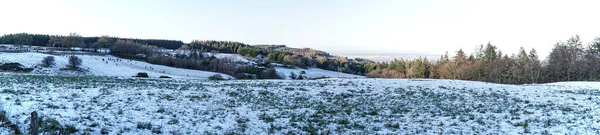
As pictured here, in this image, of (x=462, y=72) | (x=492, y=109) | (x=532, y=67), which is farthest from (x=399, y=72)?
(x=492, y=109)

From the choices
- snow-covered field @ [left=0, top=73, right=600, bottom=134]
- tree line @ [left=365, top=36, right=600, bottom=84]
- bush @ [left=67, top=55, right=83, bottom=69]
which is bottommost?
bush @ [left=67, top=55, right=83, bottom=69]

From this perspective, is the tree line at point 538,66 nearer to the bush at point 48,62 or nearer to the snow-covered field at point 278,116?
the snow-covered field at point 278,116

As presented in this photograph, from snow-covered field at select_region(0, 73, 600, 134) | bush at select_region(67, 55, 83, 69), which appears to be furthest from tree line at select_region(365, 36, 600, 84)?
bush at select_region(67, 55, 83, 69)

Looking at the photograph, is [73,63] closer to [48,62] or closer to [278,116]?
[48,62]

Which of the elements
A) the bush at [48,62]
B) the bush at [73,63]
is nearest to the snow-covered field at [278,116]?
the bush at [73,63]

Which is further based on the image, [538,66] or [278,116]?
[538,66]

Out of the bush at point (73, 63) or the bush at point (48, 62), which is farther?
the bush at point (73, 63)

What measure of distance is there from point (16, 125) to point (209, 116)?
582 cm

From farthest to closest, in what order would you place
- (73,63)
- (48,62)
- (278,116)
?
1. (73,63)
2. (48,62)
3. (278,116)

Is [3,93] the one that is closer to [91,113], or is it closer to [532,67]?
[91,113]

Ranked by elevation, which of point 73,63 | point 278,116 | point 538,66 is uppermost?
point 538,66

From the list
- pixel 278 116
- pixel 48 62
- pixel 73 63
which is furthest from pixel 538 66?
pixel 48 62

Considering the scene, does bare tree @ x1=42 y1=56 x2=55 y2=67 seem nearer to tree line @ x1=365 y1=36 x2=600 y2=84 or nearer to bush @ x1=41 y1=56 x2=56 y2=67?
bush @ x1=41 y1=56 x2=56 y2=67

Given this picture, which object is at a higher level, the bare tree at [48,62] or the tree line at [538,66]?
the tree line at [538,66]
